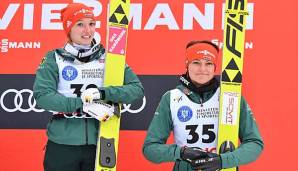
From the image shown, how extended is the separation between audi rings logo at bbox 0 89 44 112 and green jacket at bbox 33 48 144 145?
1038 millimetres

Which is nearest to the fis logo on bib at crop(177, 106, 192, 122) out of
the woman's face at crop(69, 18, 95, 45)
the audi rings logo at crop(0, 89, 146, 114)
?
the woman's face at crop(69, 18, 95, 45)

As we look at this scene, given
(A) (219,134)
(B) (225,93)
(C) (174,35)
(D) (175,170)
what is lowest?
(D) (175,170)

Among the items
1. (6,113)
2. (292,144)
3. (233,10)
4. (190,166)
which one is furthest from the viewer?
(6,113)

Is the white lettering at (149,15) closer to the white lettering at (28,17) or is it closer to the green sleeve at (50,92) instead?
the white lettering at (28,17)

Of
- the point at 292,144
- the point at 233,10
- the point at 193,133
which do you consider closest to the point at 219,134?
the point at 193,133

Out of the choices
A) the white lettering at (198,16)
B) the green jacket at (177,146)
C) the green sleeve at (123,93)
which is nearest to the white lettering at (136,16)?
the white lettering at (198,16)

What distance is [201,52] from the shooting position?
2.92 metres

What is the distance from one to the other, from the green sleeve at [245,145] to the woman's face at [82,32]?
91 centimetres

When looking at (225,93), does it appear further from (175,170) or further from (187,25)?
(187,25)

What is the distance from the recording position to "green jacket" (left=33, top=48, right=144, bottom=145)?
2887 millimetres

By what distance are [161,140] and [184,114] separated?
186 millimetres

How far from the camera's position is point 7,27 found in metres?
4.14

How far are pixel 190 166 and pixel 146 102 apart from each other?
111cm

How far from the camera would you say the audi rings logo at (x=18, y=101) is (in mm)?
4047
